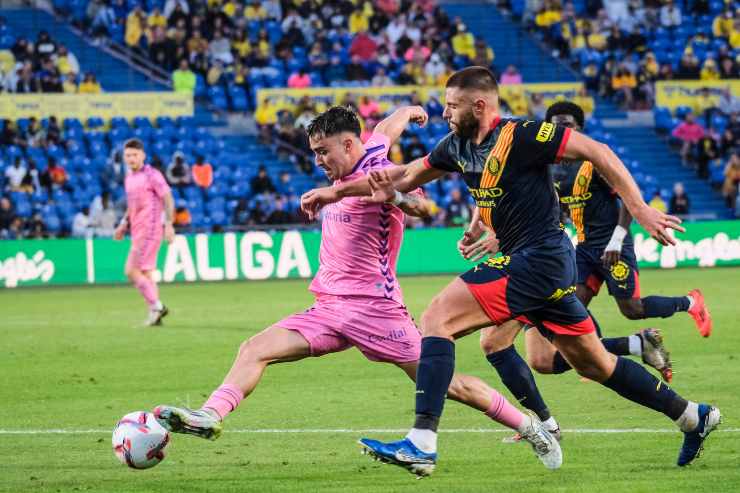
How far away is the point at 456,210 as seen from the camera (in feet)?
96.0

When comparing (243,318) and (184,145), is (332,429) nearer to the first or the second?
(243,318)

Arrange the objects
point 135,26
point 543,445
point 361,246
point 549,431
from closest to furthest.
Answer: point 543,445
point 361,246
point 549,431
point 135,26

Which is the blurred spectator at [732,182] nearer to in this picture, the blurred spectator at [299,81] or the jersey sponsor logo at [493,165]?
the blurred spectator at [299,81]

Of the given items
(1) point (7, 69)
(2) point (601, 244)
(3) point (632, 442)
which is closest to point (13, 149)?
(1) point (7, 69)

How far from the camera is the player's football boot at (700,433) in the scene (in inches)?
287

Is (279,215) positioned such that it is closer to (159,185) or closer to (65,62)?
(65,62)

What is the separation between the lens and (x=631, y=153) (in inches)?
1364

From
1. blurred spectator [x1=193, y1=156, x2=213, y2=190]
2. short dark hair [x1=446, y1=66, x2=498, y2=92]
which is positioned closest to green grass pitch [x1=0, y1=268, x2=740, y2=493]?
short dark hair [x1=446, y1=66, x2=498, y2=92]

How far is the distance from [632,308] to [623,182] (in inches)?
208

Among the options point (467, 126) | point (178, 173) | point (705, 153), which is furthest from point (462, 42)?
point (467, 126)

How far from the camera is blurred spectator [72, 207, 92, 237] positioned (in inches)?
1060

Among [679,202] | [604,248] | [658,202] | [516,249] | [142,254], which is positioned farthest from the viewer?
[679,202]

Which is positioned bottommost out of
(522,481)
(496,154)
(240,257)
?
(240,257)

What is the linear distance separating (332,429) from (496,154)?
285 centimetres
